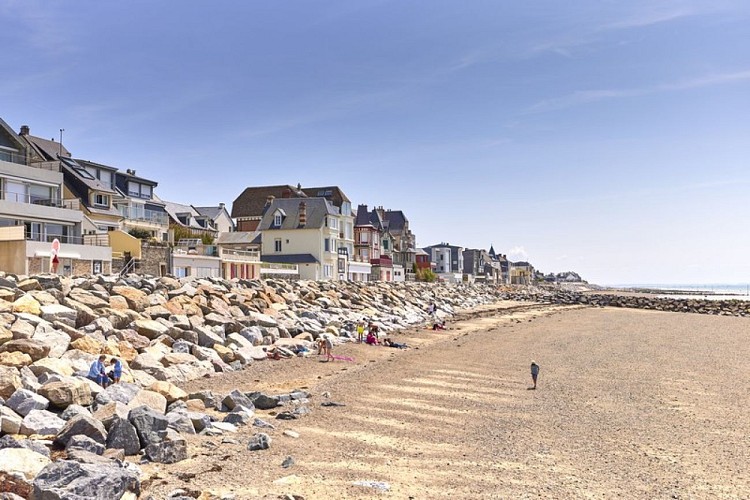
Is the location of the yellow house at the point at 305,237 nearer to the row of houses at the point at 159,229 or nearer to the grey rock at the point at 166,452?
the row of houses at the point at 159,229

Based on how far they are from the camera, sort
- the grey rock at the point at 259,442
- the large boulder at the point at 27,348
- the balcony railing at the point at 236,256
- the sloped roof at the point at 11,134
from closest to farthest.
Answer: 1. the grey rock at the point at 259,442
2. the large boulder at the point at 27,348
3. the sloped roof at the point at 11,134
4. the balcony railing at the point at 236,256

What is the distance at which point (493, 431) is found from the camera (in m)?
13.8

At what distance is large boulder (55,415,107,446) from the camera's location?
10.2m

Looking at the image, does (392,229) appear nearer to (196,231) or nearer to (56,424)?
(196,231)

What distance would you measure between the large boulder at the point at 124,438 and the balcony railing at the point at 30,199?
26106 mm

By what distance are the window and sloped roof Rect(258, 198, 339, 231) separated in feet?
63.0

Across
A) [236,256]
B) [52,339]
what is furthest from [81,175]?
[52,339]

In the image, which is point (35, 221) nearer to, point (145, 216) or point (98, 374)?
point (145, 216)

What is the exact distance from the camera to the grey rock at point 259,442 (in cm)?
1153

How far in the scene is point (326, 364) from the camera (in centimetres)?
2177

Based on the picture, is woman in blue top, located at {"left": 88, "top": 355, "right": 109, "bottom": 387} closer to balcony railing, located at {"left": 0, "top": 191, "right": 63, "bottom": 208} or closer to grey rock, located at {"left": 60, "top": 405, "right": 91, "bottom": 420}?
grey rock, located at {"left": 60, "top": 405, "right": 91, "bottom": 420}

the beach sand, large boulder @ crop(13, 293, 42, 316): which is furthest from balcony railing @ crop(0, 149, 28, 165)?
the beach sand

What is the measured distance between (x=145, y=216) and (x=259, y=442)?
150 feet

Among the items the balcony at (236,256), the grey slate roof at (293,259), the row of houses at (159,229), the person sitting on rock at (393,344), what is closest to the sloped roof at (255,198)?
the row of houses at (159,229)
